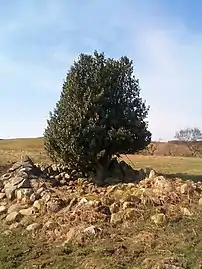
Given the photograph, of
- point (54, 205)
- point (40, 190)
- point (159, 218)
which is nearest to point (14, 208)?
point (40, 190)

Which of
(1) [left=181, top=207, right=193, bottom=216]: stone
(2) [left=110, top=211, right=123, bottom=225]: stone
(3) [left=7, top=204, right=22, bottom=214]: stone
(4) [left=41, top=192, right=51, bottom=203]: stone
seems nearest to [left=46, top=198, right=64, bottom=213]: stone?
(4) [left=41, top=192, right=51, bottom=203]: stone

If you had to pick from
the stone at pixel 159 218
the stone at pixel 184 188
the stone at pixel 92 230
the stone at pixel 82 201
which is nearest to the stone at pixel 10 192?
the stone at pixel 82 201

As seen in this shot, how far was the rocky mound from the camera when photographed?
8.60m

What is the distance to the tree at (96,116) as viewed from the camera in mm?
11586

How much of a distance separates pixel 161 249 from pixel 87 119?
5264 millimetres

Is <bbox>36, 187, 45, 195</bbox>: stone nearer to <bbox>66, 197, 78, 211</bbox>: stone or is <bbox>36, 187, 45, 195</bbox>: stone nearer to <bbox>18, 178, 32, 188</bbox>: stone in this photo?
<bbox>18, 178, 32, 188</bbox>: stone

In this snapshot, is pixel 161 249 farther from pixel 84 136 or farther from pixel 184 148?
pixel 184 148

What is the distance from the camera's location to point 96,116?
1160 cm

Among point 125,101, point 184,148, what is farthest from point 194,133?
point 125,101

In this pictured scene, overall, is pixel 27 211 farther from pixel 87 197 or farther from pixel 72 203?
pixel 87 197

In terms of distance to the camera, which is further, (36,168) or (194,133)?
(194,133)

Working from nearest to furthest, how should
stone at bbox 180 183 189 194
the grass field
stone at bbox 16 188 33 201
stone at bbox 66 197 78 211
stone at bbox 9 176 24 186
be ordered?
stone at bbox 66 197 78 211 < stone at bbox 180 183 189 194 < stone at bbox 16 188 33 201 < stone at bbox 9 176 24 186 < the grass field

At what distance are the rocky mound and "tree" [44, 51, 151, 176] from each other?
782 mm

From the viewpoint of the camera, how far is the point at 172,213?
873 cm
